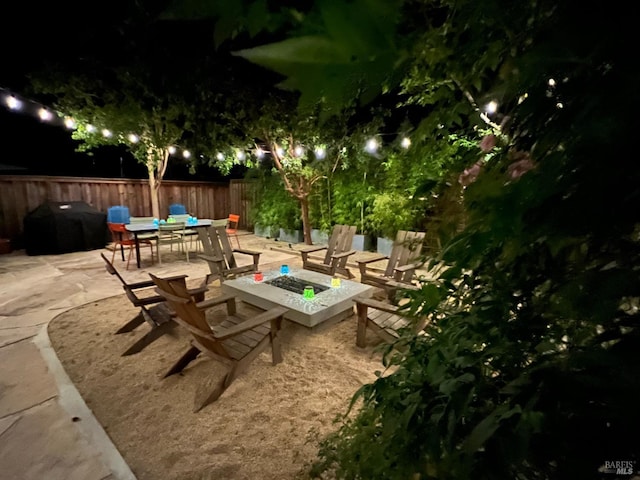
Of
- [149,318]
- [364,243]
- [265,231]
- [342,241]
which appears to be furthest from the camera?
[265,231]

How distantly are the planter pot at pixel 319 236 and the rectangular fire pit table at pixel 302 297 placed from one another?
393cm

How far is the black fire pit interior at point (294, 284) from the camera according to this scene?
342 centimetres

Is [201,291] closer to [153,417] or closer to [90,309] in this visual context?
[153,417]

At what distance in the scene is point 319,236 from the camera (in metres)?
8.05

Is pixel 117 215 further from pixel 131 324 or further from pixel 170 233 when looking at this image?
pixel 131 324

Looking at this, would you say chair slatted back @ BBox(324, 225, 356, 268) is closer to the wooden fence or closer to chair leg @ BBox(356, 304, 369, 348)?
chair leg @ BBox(356, 304, 369, 348)

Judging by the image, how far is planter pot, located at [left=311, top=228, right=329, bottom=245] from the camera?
26.0 ft

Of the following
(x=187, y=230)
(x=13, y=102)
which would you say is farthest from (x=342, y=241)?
(x=13, y=102)

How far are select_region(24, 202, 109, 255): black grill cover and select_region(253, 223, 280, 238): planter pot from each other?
4071mm

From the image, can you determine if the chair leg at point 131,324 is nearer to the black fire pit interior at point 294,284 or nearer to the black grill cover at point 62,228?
the black fire pit interior at point 294,284

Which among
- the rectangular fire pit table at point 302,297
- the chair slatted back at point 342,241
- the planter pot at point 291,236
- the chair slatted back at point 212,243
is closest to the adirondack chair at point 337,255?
the chair slatted back at point 342,241

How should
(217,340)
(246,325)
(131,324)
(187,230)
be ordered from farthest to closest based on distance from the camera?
(187,230), (131,324), (246,325), (217,340)

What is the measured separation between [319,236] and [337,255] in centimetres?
348

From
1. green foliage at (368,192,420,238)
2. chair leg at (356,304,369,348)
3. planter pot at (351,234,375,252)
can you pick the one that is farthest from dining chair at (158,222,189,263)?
chair leg at (356,304,369,348)
